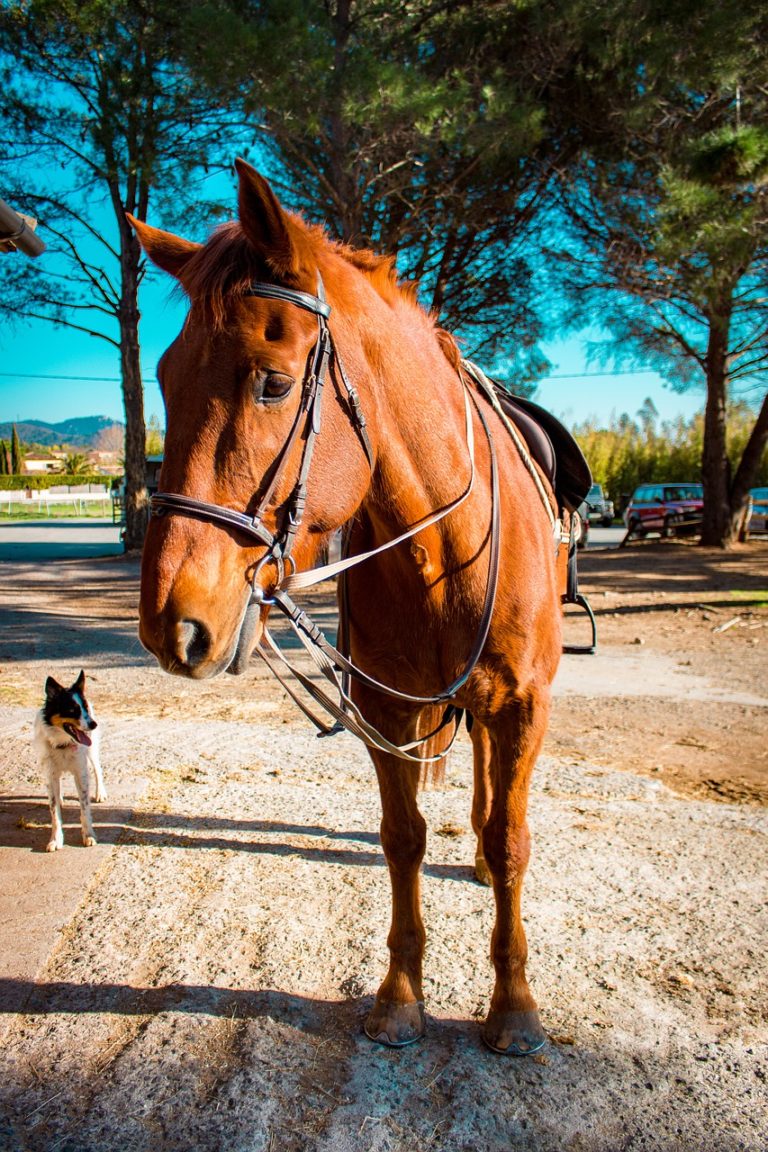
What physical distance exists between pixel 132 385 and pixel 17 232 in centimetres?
1466

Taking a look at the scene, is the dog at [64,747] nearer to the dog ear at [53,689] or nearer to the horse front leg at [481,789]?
the dog ear at [53,689]

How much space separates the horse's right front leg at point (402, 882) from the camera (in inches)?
97.1

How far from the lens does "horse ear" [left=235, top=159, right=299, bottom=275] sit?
159 cm

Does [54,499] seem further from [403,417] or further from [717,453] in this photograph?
[403,417]

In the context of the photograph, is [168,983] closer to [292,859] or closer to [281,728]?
[292,859]

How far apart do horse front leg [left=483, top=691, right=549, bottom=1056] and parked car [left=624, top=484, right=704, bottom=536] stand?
916 inches

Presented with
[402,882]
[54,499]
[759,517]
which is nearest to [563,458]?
[402,882]

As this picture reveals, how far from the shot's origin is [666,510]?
25125mm

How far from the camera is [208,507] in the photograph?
1.53 metres

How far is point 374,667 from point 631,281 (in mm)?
14639

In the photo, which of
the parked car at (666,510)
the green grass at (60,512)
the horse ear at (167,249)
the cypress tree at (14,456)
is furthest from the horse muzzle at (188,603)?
the cypress tree at (14,456)

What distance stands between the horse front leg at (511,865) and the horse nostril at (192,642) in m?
1.19

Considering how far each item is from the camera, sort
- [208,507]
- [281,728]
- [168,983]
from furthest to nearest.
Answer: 1. [281,728]
2. [168,983]
3. [208,507]

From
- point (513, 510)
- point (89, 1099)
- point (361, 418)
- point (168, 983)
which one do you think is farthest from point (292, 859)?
point (361, 418)
